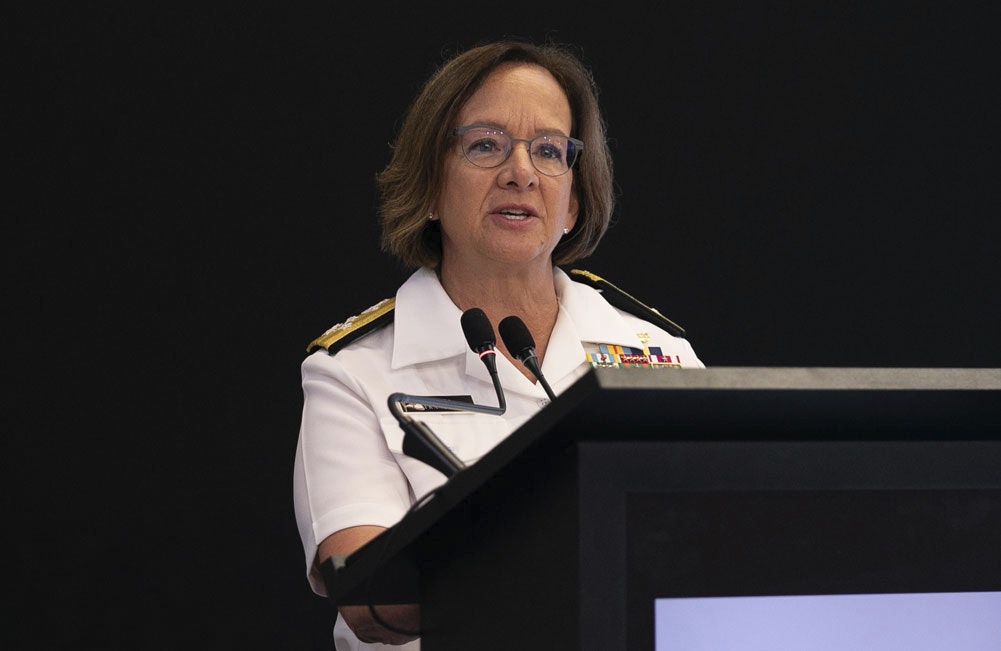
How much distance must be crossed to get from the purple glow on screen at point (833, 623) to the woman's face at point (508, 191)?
112cm

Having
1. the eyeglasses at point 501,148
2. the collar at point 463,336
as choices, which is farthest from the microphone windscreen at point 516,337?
the eyeglasses at point 501,148

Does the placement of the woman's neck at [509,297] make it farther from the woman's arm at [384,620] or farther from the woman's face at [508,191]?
the woman's arm at [384,620]

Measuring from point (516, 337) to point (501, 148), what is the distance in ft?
2.15

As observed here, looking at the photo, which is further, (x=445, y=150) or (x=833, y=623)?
(x=445, y=150)

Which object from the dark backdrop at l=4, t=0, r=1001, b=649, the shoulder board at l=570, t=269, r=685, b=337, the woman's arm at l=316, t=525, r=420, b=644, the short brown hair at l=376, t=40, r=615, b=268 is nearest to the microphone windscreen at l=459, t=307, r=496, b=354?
the woman's arm at l=316, t=525, r=420, b=644

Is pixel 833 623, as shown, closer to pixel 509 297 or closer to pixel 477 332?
pixel 477 332

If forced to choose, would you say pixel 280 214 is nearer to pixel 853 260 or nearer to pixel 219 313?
pixel 219 313

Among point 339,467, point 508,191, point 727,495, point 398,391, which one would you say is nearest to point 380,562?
point 727,495

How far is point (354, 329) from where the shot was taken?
180cm

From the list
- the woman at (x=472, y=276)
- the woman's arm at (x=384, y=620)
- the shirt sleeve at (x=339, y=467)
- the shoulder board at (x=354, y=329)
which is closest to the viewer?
the woman's arm at (x=384, y=620)

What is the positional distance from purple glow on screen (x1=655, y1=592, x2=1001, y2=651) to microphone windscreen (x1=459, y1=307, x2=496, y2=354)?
0.57 meters

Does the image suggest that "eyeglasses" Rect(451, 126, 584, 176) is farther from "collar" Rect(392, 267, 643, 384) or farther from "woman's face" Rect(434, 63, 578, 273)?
"collar" Rect(392, 267, 643, 384)

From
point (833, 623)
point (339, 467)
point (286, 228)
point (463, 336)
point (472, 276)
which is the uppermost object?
point (286, 228)

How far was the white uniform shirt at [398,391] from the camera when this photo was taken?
1.57 meters
